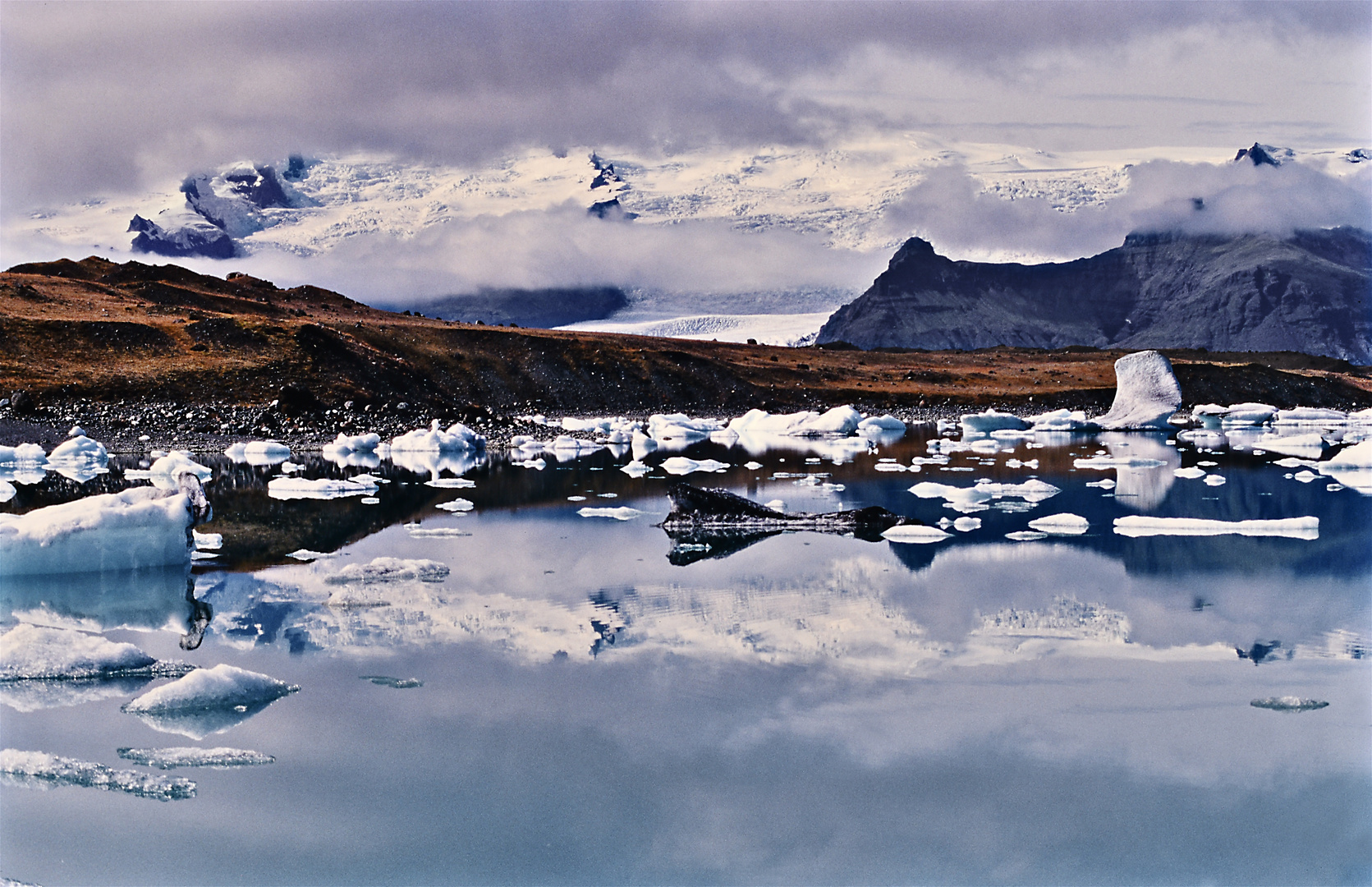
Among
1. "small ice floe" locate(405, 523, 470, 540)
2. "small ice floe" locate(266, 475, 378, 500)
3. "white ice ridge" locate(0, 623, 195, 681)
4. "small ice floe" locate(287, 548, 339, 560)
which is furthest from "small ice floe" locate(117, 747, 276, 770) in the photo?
"small ice floe" locate(266, 475, 378, 500)

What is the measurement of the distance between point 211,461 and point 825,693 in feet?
119

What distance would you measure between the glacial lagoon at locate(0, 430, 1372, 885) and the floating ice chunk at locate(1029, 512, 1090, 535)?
0.56 m

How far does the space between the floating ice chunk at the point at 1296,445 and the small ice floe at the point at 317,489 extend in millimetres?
35735

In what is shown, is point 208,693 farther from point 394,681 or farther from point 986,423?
point 986,423

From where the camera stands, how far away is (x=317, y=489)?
109ft

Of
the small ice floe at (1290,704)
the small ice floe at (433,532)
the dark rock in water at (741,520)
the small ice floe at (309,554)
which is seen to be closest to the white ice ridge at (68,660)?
the small ice floe at (309,554)

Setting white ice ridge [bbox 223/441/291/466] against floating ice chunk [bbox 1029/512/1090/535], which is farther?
white ice ridge [bbox 223/441/291/466]

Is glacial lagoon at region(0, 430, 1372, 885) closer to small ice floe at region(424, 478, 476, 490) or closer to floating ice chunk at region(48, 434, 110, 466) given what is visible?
small ice floe at region(424, 478, 476, 490)

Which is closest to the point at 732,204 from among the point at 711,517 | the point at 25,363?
the point at 25,363

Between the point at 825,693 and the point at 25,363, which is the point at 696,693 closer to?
the point at 825,693

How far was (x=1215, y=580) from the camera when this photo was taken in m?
19.5

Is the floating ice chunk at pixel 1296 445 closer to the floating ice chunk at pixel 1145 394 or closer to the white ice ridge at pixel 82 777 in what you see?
the floating ice chunk at pixel 1145 394

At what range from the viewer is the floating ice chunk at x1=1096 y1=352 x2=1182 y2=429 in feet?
206

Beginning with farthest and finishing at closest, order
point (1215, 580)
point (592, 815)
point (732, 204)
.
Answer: point (732, 204) → point (1215, 580) → point (592, 815)
